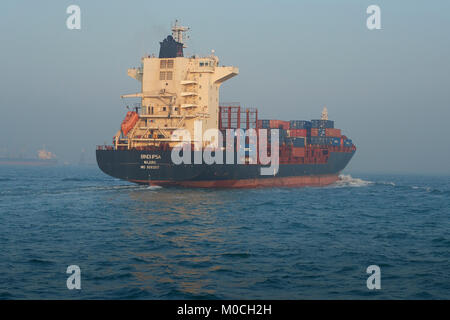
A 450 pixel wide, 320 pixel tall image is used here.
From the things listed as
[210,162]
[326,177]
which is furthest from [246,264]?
[326,177]

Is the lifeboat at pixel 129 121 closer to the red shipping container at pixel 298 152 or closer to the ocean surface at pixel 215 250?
the ocean surface at pixel 215 250

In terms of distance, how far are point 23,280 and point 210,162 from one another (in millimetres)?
32189

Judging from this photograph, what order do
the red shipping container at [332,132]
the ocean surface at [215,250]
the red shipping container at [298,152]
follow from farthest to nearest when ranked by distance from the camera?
1. the red shipping container at [332,132]
2. the red shipping container at [298,152]
3. the ocean surface at [215,250]

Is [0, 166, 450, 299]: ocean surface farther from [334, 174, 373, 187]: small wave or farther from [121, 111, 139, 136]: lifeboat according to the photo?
[334, 174, 373, 187]: small wave

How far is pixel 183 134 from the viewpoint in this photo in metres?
47.8

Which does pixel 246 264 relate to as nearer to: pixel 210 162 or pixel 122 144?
pixel 210 162

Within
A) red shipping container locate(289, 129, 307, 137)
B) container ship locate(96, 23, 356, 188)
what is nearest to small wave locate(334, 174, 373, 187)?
red shipping container locate(289, 129, 307, 137)

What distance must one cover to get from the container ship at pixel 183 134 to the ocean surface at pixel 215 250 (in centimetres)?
861

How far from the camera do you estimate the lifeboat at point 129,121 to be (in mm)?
47531

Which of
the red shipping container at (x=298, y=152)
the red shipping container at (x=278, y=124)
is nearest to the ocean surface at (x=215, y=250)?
the red shipping container at (x=298, y=152)

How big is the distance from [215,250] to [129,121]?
30920 mm

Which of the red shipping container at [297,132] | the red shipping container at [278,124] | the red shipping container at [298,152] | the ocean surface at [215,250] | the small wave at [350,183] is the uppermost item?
the red shipping container at [278,124]

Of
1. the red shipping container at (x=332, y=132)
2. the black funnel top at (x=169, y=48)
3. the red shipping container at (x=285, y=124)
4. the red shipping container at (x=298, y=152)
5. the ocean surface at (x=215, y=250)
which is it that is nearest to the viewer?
the ocean surface at (x=215, y=250)

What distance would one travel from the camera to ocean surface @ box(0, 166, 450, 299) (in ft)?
45.5
